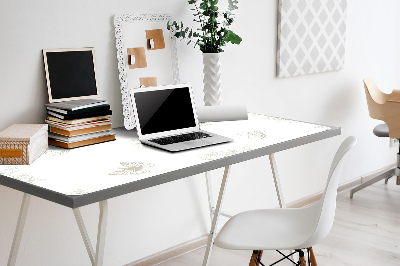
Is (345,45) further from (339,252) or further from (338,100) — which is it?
(339,252)

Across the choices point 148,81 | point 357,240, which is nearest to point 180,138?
point 148,81

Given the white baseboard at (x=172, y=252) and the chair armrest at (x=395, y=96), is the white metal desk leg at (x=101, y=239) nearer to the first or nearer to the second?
the white baseboard at (x=172, y=252)

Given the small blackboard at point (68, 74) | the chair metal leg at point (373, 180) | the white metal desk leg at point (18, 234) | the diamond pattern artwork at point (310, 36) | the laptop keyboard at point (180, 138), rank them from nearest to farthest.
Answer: the white metal desk leg at point (18, 234)
the laptop keyboard at point (180, 138)
the small blackboard at point (68, 74)
the diamond pattern artwork at point (310, 36)
the chair metal leg at point (373, 180)

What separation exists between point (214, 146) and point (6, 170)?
750 mm

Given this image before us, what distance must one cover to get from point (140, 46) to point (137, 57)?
2.1 inches

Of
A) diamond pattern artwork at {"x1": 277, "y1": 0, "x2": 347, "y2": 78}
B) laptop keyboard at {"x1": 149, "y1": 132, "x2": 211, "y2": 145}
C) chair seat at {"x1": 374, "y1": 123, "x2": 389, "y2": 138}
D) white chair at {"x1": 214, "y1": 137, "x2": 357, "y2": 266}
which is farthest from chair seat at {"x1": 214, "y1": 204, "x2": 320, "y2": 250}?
chair seat at {"x1": 374, "y1": 123, "x2": 389, "y2": 138}

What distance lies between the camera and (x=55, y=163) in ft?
6.77

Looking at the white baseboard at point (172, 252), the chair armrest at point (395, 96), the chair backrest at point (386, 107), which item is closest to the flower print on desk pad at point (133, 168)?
the white baseboard at point (172, 252)

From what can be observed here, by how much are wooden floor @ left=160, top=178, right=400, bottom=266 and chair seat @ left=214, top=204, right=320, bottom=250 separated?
0.85 meters

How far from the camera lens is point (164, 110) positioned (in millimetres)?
2459

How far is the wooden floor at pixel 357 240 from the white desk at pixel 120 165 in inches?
28.1

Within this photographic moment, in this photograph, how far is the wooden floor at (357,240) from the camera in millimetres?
3096

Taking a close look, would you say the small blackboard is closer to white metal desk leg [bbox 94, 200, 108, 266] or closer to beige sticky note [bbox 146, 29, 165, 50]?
beige sticky note [bbox 146, 29, 165, 50]

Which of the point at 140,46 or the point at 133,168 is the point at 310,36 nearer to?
the point at 140,46
